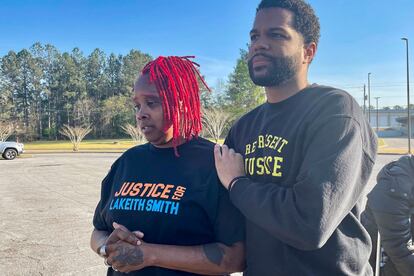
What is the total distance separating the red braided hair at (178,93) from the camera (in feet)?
5.94

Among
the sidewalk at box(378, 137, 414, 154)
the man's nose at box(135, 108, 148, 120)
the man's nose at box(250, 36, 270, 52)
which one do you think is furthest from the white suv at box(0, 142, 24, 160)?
the man's nose at box(250, 36, 270, 52)

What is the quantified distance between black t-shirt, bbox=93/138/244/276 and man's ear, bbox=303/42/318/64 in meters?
0.63

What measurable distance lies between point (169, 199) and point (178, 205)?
0.17 feet

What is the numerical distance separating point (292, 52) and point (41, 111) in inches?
2911

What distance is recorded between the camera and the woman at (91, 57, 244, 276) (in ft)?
5.26

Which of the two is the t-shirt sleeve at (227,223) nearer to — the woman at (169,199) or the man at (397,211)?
the woman at (169,199)

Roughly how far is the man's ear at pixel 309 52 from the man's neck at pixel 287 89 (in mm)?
96

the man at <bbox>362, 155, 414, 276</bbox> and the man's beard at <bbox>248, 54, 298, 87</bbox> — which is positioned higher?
the man's beard at <bbox>248, 54, 298, 87</bbox>

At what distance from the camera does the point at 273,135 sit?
5.40 ft

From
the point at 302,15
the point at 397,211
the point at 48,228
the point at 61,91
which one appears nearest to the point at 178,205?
the point at 302,15

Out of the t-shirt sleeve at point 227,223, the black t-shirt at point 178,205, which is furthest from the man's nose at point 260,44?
the t-shirt sleeve at point 227,223

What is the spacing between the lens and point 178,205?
1.64 meters

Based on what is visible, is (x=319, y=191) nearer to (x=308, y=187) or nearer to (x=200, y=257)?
(x=308, y=187)

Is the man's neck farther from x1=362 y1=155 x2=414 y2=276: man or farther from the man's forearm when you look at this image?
x1=362 y1=155 x2=414 y2=276: man
